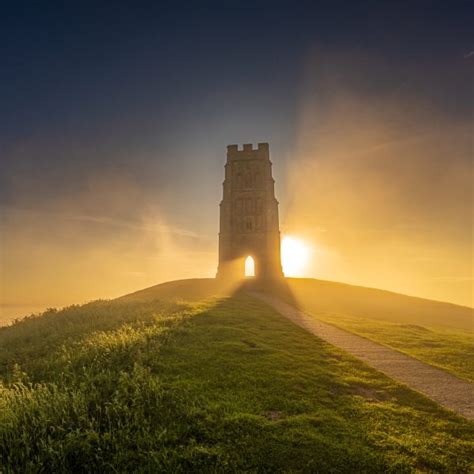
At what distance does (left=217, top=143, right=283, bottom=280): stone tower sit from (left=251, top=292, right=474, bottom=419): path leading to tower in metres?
34.7

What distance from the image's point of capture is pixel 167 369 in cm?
956

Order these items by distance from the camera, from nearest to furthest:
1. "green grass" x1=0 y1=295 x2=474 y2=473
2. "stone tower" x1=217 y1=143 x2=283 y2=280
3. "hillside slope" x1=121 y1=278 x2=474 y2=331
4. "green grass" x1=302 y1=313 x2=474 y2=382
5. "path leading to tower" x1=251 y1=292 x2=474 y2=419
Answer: "green grass" x1=0 y1=295 x2=474 y2=473 < "path leading to tower" x1=251 y1=292 x2=474 y2=419 < "green grass" x1=302 y1=313 x2=474 y2=382 < "hillside slope" x1=121 y1=278 x2=474 y2=331 < "stone tower" x1=217 y1=143 x2=283 y2=280

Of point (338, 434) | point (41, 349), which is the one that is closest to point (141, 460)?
point (338, 434)

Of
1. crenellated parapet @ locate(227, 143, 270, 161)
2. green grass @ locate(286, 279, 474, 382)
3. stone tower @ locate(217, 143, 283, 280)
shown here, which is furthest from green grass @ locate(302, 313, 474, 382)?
crenellated parapet @ locate(227, 143, 270, 161)

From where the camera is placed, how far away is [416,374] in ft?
35.9

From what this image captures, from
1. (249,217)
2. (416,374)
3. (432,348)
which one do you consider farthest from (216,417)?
(249,217)

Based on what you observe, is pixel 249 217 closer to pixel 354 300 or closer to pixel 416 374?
pixel 354 300

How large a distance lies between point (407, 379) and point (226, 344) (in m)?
5.82

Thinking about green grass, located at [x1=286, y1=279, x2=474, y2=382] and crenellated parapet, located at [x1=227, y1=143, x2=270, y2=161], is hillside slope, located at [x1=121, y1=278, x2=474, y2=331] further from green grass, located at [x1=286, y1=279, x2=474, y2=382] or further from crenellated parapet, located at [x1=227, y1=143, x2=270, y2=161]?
crenellated parapet, located at [x1=227, y1=143, x2=270, y2=161]

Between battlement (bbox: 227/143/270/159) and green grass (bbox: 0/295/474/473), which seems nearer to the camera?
green grass (bbox: 0/295/474/473)

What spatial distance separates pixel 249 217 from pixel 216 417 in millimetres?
46425

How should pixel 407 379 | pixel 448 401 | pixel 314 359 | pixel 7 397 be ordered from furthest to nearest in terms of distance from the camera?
pixel 314 359, pixel 407 379, pixel 448 401, pixel 7 397

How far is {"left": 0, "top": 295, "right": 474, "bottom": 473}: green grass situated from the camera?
5750 millimetres

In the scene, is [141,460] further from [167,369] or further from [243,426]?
[167,369]
